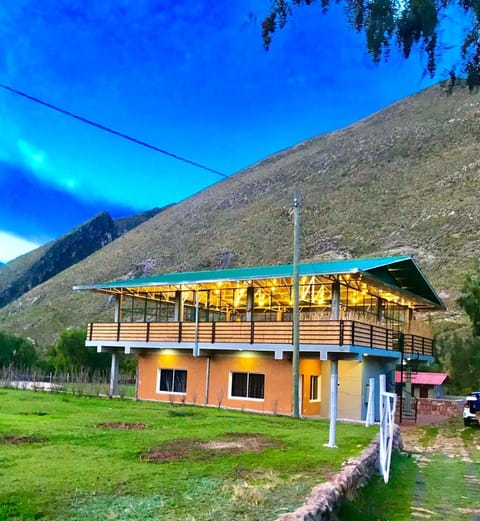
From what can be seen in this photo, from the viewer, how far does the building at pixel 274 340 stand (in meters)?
21.3

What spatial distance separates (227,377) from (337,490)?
56.3 feet

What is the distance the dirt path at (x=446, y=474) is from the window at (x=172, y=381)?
970 centimetres

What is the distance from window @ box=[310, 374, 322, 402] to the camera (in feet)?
75.8

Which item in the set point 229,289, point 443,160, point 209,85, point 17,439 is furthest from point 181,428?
point 443,160

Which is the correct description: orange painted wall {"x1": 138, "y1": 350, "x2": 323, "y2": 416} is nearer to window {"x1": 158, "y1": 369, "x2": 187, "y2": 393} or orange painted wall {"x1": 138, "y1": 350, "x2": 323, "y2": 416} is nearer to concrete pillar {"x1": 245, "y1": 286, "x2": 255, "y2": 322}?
window {"x1": 158, "y1": 369, "x2": 187, "y2": 393}

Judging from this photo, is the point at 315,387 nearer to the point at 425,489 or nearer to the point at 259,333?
the point at 259,333

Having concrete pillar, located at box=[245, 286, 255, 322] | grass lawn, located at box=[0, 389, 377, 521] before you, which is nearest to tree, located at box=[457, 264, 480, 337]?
concrete pillar, located at box=[245, 286, 255, 322]

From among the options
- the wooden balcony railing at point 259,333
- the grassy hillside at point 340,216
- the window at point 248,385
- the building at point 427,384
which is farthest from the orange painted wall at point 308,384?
the grassy hillside at point 340,216

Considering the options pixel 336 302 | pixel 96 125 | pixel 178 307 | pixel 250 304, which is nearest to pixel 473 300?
pixel 336 302

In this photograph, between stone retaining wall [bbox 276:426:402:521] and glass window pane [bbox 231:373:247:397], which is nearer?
stone retaining wall [bbox 276:426:402:521]

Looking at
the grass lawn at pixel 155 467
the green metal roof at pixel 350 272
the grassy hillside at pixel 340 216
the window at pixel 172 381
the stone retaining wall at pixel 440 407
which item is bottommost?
the stone retaining wall at pixel 440 407

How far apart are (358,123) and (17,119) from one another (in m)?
83.0

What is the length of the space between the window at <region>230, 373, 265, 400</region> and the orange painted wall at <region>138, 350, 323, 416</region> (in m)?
0.20

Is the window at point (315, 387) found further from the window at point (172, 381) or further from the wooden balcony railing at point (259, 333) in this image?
the window at point (172, 381)
